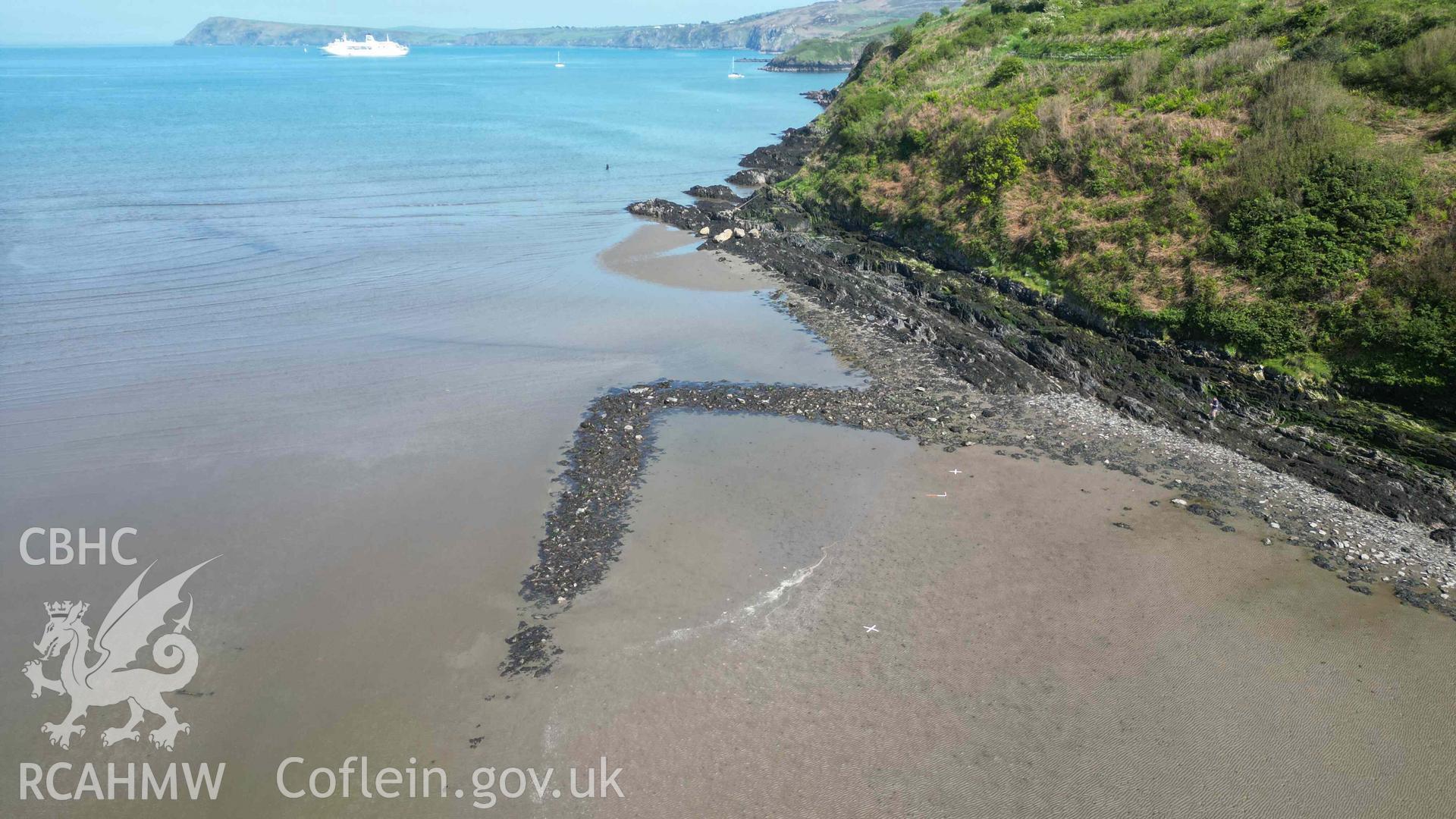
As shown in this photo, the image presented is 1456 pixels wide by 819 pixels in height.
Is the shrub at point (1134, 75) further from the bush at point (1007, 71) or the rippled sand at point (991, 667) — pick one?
the rippled sand at point (991, 667)

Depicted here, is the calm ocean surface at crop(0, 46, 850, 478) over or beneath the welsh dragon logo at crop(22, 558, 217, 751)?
over

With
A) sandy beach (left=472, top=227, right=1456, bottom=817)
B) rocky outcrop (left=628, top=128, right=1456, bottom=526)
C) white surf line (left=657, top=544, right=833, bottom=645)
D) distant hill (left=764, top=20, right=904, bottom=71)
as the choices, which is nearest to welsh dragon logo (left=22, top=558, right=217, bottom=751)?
sandy beach (left=472, top=227, right=1456, bottom=817)

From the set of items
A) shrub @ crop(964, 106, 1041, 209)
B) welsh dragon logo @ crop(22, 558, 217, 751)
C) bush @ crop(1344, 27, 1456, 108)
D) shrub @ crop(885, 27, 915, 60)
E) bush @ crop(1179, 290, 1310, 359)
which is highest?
shrub @ crop(885, 27, 915, 60)

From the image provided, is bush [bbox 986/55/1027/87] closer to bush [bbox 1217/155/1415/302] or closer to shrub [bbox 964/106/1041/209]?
shrub [bbox 964/106/1041/209]

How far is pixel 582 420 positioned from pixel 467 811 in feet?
33.1

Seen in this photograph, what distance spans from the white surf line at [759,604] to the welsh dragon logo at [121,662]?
6.80 meters

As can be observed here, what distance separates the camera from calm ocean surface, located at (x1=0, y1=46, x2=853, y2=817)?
36.7 feet

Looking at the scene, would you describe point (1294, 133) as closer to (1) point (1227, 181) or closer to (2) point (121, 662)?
(1) point (1227, 181)

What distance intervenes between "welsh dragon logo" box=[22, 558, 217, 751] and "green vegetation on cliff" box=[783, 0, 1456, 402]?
76.0ft

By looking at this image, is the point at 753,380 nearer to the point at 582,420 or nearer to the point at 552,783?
the point at 582,420

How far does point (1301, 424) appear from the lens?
17.8 m

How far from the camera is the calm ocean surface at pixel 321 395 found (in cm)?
1120

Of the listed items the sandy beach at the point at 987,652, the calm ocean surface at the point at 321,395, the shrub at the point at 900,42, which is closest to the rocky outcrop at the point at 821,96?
the shrub at the point at 900,42

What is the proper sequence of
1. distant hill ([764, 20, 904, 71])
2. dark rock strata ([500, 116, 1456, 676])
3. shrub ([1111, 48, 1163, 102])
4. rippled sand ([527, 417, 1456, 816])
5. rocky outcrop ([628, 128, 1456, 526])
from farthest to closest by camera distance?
distant hill ([764, 20, 904, 71])
shrub ([1111, 48, 1163, 102])
rocky outcrop ([628, 128, 1456, 526])
dark rock strata ([500, 116, 1456, 676])
rippled sand ([527, 417, 1456, 816])
